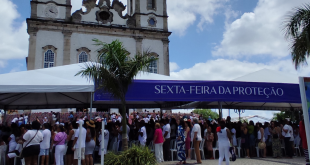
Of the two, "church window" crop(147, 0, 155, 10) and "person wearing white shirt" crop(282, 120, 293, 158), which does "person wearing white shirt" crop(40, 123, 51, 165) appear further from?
"church window" crop(147, 0, 155, 10)

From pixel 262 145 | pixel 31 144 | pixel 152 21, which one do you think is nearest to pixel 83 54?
pixel 152 21

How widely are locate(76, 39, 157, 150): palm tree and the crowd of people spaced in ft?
3.73

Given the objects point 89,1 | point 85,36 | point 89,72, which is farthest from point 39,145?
point 89,1

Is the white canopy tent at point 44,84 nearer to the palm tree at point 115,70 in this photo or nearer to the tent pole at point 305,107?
the palm tree at point 115,70

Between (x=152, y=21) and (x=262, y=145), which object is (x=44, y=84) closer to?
(x=262, y=145)

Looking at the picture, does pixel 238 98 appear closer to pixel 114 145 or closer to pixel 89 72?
pixel 114 145

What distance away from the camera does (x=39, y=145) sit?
24.0ft

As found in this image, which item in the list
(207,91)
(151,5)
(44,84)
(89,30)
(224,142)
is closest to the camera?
(224,142)

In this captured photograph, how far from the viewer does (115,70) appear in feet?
27.9

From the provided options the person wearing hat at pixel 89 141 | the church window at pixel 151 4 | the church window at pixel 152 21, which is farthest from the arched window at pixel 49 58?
the person wearing hat at pixel 89 141

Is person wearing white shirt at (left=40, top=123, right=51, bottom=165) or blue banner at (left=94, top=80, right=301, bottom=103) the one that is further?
blue banner at (left=94, top=80, right=301, bottom=103)

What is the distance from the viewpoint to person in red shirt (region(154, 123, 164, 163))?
9.74 m

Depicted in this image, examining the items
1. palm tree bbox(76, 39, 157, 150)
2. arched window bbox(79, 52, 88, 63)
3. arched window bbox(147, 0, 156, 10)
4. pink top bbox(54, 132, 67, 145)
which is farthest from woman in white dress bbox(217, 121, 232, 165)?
arched window bbox(147, 0, 156, 10)

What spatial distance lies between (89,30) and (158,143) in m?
22.7
